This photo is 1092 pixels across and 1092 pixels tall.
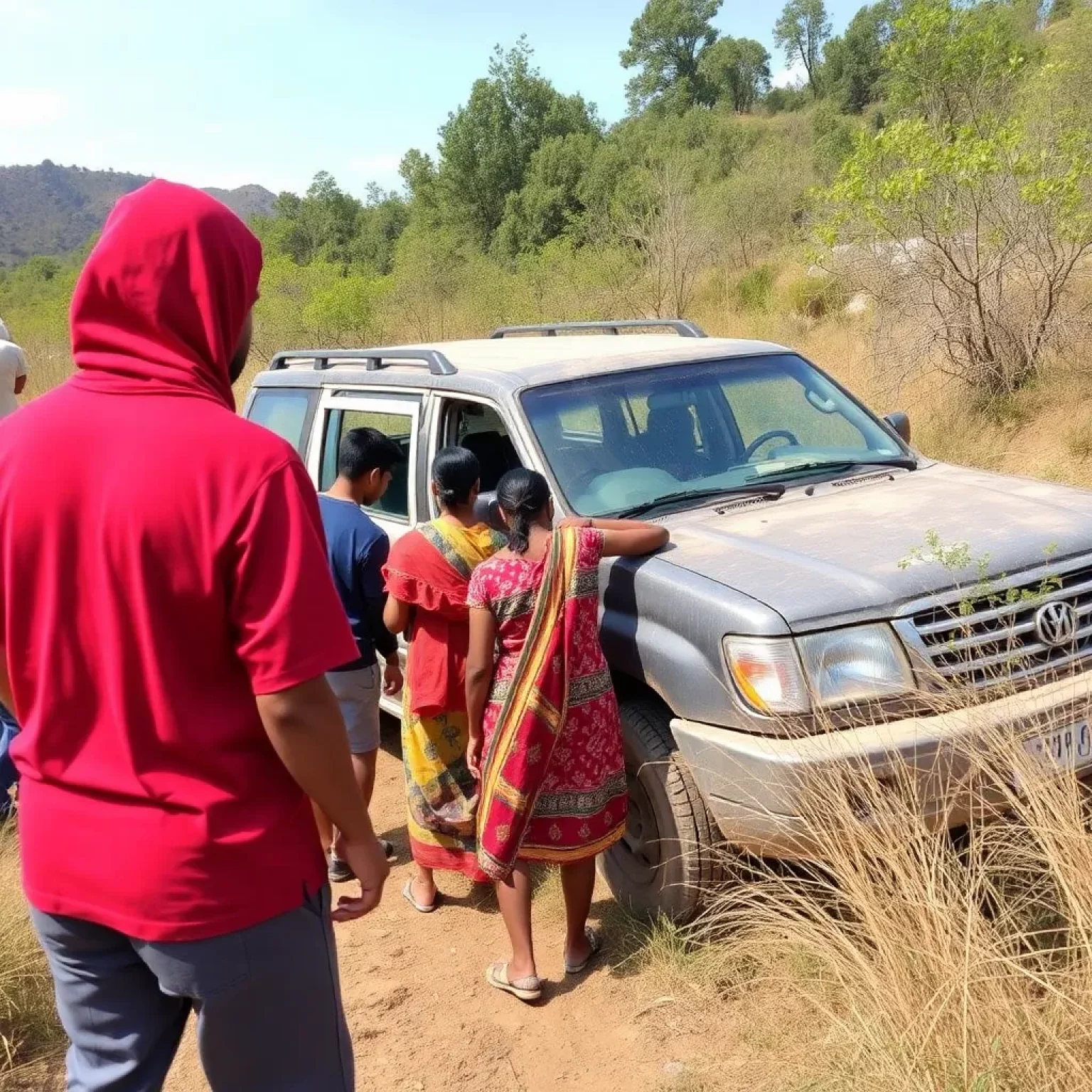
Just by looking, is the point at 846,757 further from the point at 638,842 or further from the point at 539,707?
the point at 638,842

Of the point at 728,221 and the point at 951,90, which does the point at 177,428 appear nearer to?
the point at 951,90

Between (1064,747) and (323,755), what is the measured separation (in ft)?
6.78

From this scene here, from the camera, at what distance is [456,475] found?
345 cm

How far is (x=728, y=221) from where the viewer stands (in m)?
23.8

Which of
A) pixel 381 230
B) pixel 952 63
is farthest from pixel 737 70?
pixel 952 63

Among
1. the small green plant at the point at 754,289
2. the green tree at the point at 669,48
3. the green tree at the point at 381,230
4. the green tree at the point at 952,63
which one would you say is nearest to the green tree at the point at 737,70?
the green tree at the point at 669,48

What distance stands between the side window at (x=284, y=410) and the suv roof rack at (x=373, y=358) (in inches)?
8.3

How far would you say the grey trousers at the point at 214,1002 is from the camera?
1628 millimetres

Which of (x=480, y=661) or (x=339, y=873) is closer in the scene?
(x=480, y=661)

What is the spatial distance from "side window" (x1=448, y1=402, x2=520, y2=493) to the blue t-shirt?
77 cm

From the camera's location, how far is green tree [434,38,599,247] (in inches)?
1537

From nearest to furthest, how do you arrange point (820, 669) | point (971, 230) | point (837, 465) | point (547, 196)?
1. point (820, 669)
2. point (837, 465)
3. point (971, 230)
4. point (547, 196)

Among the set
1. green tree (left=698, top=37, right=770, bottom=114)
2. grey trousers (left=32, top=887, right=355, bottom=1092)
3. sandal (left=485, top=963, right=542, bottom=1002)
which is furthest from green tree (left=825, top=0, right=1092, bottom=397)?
green tree (left=698, top=37, right=770, bottom=114)

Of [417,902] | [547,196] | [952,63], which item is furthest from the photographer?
[547,196]
